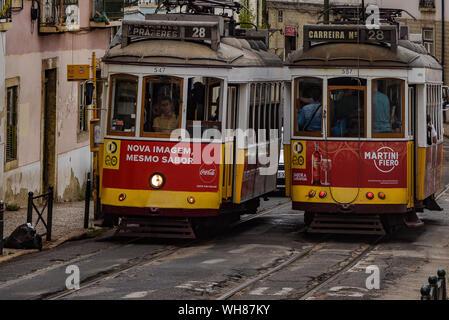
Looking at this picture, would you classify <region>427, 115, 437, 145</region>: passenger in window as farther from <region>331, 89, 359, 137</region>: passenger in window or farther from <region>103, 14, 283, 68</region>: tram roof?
<region>103, 14, 283, 68</region>: tram roof

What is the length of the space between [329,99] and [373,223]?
7.35 ft

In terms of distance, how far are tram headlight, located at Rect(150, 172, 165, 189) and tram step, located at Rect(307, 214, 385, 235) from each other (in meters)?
2.76

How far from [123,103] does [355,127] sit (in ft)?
12.5

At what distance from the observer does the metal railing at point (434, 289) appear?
11.0m

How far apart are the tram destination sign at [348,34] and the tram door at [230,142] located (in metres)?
1.64

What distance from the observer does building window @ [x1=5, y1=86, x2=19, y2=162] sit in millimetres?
25375

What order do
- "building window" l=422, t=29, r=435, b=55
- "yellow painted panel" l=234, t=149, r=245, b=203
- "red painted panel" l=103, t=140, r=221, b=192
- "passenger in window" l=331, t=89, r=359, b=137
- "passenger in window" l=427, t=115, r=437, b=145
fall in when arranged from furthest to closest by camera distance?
"building window" l=422, t=29, r=435, b=55
"passenger in window" l=427, t=115, r=437, b=145
"passenger in window" l=331, t=89, r=359, b=137
"yellow painted panel" l=234, t=149, r=245, b=203
"red painted panel" l=103, t=140, r=221, b=192

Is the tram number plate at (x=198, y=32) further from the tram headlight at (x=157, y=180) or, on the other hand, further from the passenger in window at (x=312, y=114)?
the tram headlight at (x=157, y=180)

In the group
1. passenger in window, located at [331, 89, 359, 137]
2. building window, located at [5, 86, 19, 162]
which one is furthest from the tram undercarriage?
building window, located at [5, 86, 19, 162]

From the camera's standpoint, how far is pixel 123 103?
19.7 meters

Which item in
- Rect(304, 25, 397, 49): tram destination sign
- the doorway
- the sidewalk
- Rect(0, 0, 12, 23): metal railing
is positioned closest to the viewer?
the sidewalk

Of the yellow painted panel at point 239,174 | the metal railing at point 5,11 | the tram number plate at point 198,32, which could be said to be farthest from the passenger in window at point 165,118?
the metal railing at point 5,11

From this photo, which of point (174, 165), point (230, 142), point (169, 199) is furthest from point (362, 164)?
point (169, 199)

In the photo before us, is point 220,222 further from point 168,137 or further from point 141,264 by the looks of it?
point 141,264
